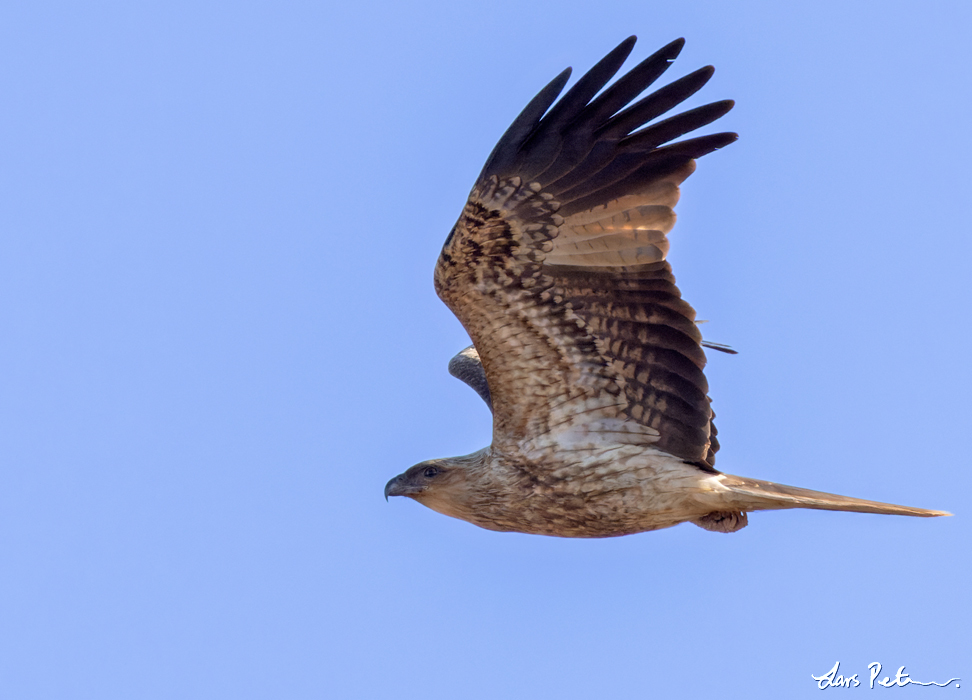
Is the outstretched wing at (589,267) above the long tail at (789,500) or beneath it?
above

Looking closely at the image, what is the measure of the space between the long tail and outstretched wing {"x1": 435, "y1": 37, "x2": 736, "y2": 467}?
1.14ft

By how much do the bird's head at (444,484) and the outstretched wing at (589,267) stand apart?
0.38 metres

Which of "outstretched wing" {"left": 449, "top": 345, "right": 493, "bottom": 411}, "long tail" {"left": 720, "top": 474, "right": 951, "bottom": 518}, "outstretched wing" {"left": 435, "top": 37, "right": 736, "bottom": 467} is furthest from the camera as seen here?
"outstretched wing" {"left": 449, "top": 345, "right": 493, "bottom": 411}

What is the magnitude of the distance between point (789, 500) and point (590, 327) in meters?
1.56

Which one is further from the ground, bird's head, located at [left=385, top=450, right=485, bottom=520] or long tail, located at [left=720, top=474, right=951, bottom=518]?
bird's head, located at [left=385, top=450, right=485, bottom=520]

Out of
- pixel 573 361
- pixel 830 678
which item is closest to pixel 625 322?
pixel 573 361

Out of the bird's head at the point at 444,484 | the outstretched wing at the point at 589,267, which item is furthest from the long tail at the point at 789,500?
the bird's head at the point at 444,484

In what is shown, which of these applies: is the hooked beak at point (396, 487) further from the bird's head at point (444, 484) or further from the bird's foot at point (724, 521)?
the bird's foot at point (724, 521)

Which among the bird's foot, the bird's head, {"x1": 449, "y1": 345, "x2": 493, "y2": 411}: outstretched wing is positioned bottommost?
the bird's foot

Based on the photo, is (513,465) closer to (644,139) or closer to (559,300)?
(559,300)

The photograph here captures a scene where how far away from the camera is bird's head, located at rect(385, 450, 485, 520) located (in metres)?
7.86

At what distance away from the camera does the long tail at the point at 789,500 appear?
23.5 feet

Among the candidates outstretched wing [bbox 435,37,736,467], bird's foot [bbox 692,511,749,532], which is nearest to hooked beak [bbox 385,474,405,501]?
outstretched wing [bbox 435,37,736,467]

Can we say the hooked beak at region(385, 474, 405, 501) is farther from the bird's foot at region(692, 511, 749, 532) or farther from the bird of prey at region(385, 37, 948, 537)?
the bird's foot at region(692, 511, 749, 532)
